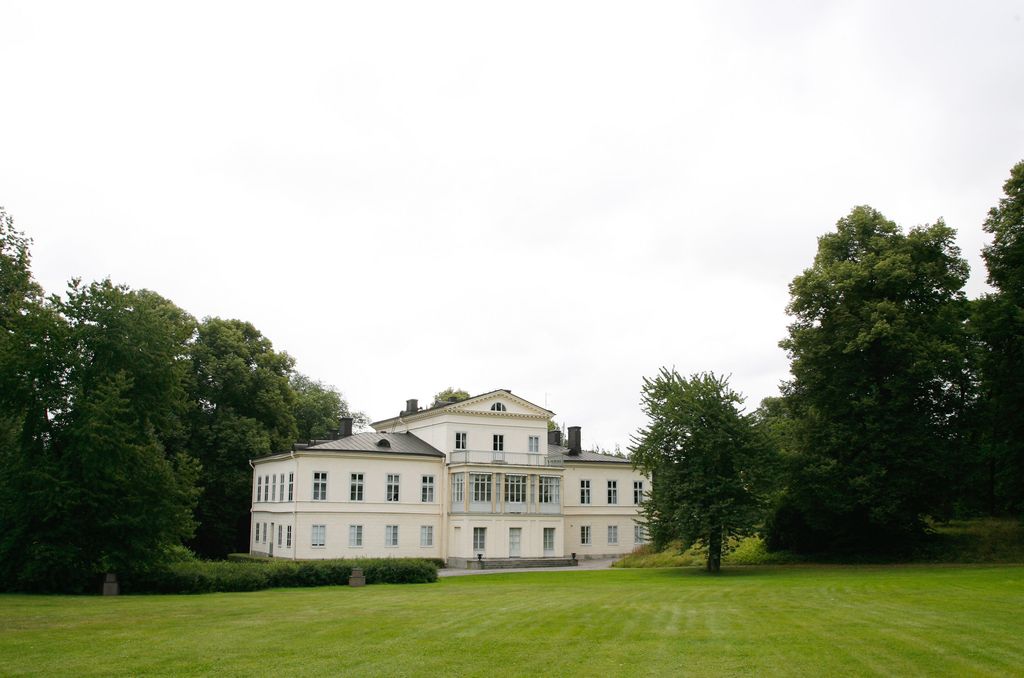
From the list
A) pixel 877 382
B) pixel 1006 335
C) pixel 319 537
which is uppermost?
pixel 1006 335

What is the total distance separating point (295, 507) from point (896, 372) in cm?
2883

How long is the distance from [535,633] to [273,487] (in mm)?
35183

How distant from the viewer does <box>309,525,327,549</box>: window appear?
4397 cm

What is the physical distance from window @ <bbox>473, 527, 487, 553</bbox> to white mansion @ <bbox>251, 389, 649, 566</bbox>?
2.4 inches

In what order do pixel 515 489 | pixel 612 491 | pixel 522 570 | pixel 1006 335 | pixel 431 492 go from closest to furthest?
pixel 1006 335 < pixel 522 570 < pixel 431 492 < pixel 515 489 < pixel 612 491

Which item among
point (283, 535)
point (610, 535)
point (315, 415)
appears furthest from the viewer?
point (315, 415)

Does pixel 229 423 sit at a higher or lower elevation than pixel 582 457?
higher

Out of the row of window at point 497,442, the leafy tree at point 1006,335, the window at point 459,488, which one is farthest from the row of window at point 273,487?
the leafy tree at point 1006,335

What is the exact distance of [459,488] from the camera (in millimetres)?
46750

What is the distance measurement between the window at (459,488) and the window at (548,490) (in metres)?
4.71

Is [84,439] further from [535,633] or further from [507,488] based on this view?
[507,488]

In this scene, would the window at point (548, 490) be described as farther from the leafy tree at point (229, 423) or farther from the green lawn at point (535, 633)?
the green lawn at point (535, 633)

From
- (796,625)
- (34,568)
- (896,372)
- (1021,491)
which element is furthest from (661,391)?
(34,568)

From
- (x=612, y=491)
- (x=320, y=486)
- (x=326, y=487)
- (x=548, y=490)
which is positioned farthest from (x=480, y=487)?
(x=612, y=491)
